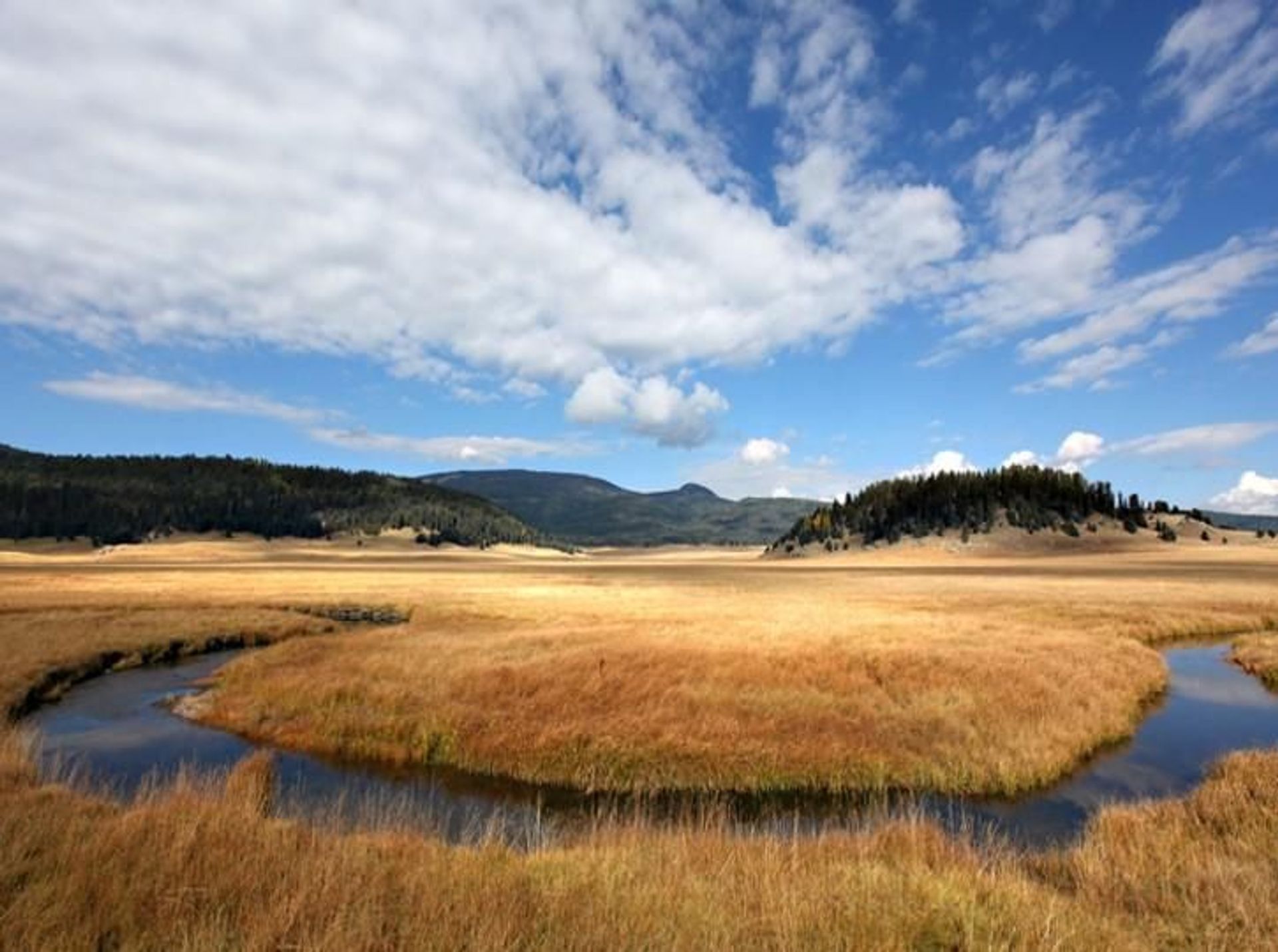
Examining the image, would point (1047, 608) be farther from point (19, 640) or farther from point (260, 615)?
point (19, 640)

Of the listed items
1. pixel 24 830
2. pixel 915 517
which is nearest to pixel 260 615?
pixel 24 830

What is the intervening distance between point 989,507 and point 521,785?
163 m

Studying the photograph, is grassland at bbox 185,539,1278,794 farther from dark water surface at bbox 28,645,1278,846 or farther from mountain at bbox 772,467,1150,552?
mountain at bbox 772,467,1150,552

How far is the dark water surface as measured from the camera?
51.2 ft

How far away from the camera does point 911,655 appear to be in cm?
2931

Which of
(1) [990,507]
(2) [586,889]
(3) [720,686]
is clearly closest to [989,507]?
(1) [990,507]

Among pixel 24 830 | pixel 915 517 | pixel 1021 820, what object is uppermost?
pixel 915 517

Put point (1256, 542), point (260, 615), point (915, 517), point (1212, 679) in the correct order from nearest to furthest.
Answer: point (1212, 679) < point (260, 615) < point (1256, 542) < point (915, 517)

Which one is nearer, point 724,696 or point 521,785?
point 521,785

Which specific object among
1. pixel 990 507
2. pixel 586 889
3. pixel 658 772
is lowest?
pixel 658 772

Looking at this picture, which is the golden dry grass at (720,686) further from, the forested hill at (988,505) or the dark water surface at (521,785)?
the forested hill at (988,505)

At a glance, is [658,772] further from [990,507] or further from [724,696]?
[990,507]

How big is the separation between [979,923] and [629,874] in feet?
13.5

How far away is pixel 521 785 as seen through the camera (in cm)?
1900
